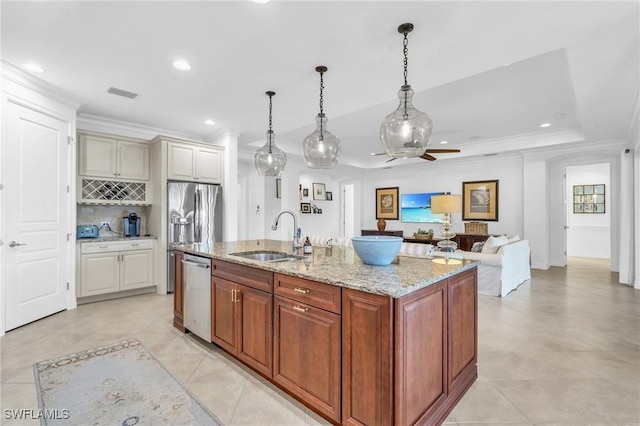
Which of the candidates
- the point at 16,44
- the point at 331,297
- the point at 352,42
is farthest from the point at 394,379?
the point at 16,44

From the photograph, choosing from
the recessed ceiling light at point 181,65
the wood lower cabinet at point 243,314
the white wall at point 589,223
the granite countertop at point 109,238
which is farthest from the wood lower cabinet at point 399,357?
the white wall at point 589,223

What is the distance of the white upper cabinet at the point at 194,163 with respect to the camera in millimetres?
4727

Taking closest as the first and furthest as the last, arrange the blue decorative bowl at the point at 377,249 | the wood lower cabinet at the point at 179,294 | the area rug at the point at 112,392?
the area rug at the point at 112,392
the blue decorative bowl at the point at 377,249
the wood lower cabinet at the point at 179,294

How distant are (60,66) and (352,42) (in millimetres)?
2745

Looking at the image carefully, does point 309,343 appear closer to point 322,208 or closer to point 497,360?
point 497,360

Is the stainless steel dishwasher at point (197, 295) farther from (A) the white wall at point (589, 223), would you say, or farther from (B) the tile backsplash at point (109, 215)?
(A) the white wall at point (589, 223)

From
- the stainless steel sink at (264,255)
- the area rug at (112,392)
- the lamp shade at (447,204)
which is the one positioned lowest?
the area rug at (112,392)

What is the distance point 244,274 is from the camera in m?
2.33

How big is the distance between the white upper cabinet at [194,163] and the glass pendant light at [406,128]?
11.6 ft

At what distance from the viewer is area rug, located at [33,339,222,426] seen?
1843 millimetres

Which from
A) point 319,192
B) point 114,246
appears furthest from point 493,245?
point 114,246

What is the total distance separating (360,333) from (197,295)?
1859 millimetres

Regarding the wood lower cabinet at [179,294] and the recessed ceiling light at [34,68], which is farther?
the wood lower cabinet at [179,294]

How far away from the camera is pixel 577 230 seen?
8469mm
